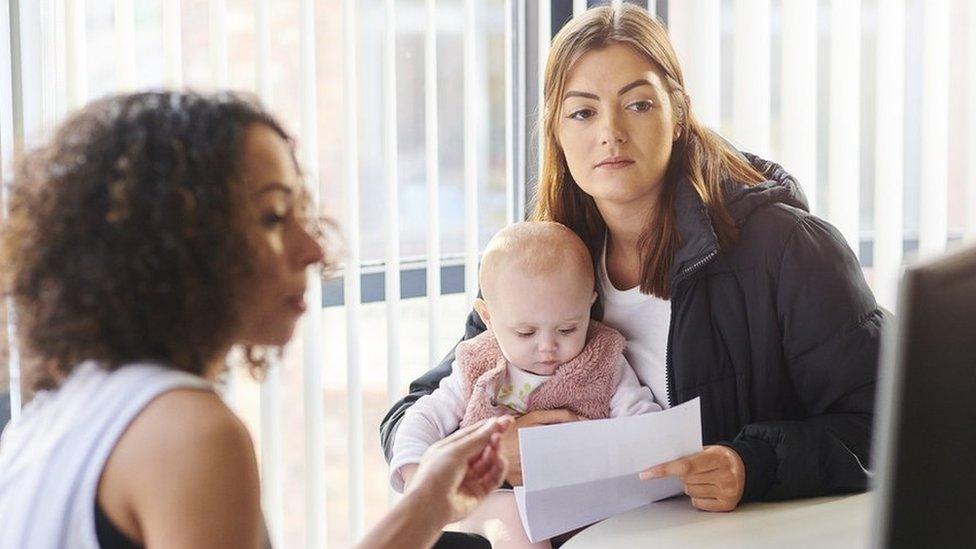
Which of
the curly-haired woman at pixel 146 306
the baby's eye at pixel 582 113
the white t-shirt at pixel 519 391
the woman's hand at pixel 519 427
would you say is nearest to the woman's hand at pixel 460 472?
the curly-haired woman at pixel 146 306

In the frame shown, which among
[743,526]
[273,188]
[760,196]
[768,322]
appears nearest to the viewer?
[273,188]

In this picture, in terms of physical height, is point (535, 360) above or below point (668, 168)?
below

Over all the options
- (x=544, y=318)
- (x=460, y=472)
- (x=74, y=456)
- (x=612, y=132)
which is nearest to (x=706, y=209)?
(x=612, y=132)

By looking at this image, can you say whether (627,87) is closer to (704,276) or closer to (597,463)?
(704,276)

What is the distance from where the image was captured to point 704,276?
211 centimetres

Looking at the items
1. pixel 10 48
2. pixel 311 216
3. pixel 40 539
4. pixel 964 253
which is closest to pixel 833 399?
pixel 311 216

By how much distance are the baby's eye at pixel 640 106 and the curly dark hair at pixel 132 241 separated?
3.68 ft

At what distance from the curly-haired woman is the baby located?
2.85 feet

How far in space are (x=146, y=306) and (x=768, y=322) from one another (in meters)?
1.19

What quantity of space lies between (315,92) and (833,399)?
1.37 meters

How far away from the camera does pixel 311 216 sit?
→ 138 cm

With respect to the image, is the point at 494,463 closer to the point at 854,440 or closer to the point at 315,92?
the point at 854,440

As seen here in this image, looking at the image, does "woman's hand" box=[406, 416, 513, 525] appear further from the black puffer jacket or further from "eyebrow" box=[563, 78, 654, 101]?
"eyebrow" box=[563, 78, 654, 101]

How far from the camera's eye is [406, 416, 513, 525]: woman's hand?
1377 mm
